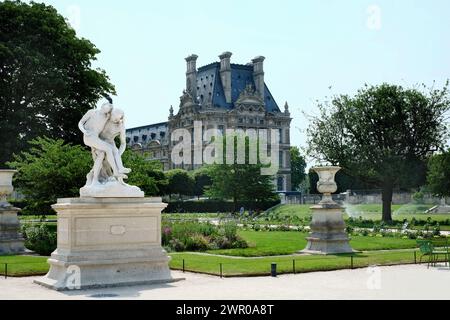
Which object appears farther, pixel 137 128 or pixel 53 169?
pixel 137 128

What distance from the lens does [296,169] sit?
427 feet

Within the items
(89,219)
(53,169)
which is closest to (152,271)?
(89,219)

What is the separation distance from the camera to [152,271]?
1437 cm

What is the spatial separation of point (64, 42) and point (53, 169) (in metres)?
12.7

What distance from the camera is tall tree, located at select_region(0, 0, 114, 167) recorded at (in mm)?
33062

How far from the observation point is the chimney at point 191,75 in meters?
112

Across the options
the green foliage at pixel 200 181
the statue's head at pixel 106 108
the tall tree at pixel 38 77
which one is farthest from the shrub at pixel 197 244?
the green foliage at pixel 200 181

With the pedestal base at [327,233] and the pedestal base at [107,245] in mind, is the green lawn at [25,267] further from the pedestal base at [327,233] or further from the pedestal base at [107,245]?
the pedestal base at [327,233]

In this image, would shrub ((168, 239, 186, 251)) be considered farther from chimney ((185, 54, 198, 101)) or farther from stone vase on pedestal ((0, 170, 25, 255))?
chimney ((185, 54, 198, 101))

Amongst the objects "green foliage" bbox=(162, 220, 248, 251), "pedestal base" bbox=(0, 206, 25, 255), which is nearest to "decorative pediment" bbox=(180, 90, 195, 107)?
"green foliage" bbox=(162, 220, 248, 251)

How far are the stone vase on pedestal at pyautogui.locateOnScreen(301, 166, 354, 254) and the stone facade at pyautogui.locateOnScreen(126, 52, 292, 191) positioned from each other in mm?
84548

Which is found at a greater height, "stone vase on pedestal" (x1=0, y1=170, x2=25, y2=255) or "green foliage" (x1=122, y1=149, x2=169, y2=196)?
"green foliage" (x1=122, y1=149, x2=169, y2=196)
